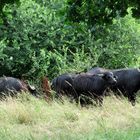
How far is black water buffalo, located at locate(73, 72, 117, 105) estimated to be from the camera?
608 inches

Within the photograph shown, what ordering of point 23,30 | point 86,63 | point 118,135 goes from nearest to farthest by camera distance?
point 118,135
point 86,63
point 23,30

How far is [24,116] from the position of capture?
36.8ft

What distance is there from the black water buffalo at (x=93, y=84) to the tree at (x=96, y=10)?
18.3 feet

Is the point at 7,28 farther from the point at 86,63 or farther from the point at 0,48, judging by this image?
the point at 86,63

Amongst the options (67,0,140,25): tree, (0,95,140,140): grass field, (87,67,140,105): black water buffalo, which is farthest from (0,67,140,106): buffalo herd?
(67,0,140,25): tree

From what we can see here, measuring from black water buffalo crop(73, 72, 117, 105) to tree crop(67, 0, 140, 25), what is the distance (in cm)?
558

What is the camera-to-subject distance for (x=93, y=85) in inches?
615

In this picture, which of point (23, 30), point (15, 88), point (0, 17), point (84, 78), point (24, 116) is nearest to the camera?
point (0, 17)

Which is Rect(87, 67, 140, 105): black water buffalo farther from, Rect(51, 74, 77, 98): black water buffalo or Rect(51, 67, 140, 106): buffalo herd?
Rect(51, 74, 77, 98): black water buffalo

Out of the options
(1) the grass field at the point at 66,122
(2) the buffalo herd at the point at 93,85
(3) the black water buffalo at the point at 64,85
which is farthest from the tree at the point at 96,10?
(3) the black water buffalo at the point at 64,85

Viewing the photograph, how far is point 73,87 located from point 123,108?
170 inches

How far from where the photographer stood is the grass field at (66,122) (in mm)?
8476

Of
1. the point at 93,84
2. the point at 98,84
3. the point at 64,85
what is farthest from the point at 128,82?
the point at 64,85

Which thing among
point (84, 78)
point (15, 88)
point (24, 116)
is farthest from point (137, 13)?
point (15, 88)
